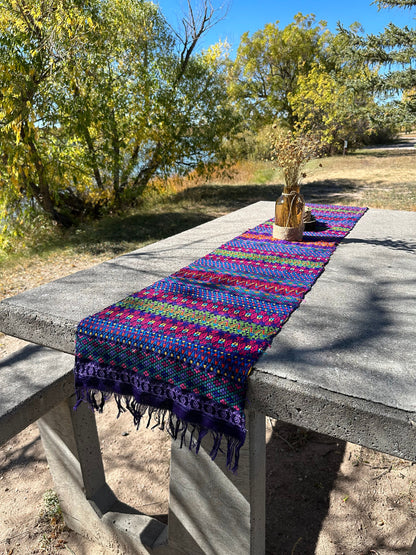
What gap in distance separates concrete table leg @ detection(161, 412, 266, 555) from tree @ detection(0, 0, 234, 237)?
553 cm

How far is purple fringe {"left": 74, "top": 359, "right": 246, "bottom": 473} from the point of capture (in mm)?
1311

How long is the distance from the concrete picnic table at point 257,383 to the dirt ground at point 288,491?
27 centimetres

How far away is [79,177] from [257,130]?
54.0 ft

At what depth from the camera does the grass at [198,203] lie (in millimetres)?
6770

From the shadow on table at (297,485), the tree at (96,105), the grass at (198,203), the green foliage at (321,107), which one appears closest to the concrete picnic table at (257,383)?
the shadow on table at (297,485)

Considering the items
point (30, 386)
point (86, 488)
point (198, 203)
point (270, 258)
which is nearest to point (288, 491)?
point (86, 488)

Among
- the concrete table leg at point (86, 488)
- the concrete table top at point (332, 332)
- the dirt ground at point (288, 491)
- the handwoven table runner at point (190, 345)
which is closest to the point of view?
the concrete table top at point (332, 332)

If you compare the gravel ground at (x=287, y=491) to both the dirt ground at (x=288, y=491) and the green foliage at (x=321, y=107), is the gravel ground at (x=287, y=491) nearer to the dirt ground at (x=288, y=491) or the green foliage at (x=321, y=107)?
the dirt ground at (x=288, y=491)

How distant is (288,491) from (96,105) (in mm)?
7107

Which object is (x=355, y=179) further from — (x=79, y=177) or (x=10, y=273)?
(x=10, y=273)

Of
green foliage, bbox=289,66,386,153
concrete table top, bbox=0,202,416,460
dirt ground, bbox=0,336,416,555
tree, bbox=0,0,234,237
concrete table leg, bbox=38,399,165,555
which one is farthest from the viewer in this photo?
green foliage, bbox=289,66,386,153

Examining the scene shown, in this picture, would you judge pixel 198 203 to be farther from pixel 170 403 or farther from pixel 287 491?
pixel 170 403

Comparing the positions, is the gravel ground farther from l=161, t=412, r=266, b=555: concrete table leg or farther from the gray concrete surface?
the gray concrete surface

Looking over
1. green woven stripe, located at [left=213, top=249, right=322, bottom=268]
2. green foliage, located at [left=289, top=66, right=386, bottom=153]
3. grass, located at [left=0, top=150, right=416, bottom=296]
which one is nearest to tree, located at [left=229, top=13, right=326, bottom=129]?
green foliage, located at [left=289, top=66, right=386, bottom=153]
